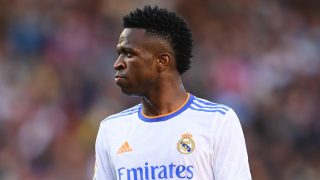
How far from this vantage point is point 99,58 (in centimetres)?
1169

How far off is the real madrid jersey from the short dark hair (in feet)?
0.98

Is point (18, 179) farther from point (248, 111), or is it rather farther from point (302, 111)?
point (302, 111)

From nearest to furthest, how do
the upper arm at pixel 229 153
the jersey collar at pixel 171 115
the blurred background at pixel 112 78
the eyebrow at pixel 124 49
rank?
the upper arm at pixel 229 153 < the eyebrow at pixel 124 49 < the jersey collar at pixel 171 115 < the blurred background at pixel 112 78

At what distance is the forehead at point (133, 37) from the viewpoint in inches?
206

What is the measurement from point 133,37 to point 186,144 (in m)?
0.71

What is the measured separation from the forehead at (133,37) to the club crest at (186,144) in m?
0.61

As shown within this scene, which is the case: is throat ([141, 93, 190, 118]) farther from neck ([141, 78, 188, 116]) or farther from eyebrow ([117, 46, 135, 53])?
eyebrow ([117, 46, 135, 53])

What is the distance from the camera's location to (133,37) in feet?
17.2

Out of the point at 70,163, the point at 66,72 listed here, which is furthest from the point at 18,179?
the point at 66,72

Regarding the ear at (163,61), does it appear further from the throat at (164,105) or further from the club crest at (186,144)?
the club crest at (186,144)

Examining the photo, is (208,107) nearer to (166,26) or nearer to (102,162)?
(166,26)

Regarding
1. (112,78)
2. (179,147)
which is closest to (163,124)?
(179,147)

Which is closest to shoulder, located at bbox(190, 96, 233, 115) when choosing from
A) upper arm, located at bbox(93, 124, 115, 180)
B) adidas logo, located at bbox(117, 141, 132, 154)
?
adidas logo, located at bbox(117, 141, 132, 154)

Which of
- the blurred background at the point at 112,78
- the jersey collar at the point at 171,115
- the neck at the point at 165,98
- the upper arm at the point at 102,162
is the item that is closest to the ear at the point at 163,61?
the neck at the point at 165,98
